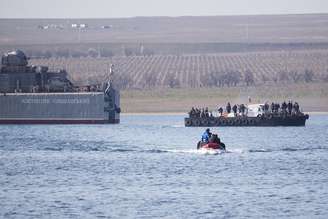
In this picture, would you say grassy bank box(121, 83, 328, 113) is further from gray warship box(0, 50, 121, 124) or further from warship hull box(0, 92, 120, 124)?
warship hull box(0, 92, 120, 124)

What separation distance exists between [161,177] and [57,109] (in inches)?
3257

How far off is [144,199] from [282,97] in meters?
125

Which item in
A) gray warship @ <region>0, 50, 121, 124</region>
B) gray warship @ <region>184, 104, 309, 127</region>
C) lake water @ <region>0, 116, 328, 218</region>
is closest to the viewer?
lake water @ <region>0, 116, 328, 218</region>

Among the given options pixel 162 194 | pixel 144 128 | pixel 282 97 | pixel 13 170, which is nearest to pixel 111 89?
pixel 144 128

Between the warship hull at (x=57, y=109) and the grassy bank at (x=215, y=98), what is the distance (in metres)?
27.7

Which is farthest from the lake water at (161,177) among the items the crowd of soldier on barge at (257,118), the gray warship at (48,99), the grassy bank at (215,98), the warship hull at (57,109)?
the grassy bank at (215,98)

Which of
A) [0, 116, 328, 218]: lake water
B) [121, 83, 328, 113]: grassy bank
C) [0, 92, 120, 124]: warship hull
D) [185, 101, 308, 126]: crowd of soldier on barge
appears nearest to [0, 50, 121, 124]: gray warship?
[0, 92, 120, 124]: warship hull

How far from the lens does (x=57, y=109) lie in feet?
507

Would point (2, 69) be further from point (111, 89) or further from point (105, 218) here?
point (105, 218)

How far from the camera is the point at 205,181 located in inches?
2771

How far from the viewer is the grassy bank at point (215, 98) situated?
182 metres

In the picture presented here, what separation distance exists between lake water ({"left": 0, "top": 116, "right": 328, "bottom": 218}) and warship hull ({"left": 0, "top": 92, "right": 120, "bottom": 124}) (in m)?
39.0

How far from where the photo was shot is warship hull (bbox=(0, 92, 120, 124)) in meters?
154

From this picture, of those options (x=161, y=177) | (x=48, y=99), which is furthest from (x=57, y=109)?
(x=161, y=177)
